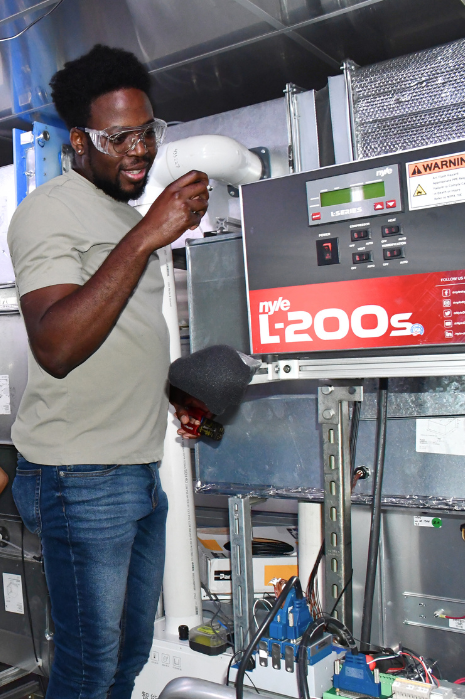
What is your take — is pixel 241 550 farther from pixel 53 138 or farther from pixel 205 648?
pixel 53 138

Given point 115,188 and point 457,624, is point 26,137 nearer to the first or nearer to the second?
point 115,188

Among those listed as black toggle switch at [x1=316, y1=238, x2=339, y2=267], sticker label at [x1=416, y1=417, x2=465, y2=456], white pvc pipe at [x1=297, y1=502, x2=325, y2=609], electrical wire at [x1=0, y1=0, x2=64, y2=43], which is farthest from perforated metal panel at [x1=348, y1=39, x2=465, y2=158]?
white pvc pipe at [x1=297, y1=502, x2=325, y2=609]

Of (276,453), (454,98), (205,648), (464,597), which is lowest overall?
(205,648)

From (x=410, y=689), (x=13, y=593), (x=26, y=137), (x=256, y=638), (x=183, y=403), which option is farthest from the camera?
(x=26, y=137)

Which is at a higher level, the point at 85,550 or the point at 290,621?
the point at 85,550

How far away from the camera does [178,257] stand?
2010mm

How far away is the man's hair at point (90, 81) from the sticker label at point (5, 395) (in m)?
1.06

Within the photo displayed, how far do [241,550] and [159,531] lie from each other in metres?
0.25

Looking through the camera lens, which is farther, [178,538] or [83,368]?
[178,538]

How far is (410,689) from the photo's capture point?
1.33 meters

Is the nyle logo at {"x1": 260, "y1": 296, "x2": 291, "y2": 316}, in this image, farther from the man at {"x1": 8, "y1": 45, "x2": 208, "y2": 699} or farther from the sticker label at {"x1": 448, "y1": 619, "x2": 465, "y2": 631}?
the sticker label at {"x1": 448, "y1": 619, "x2": 465, "y2": 631}

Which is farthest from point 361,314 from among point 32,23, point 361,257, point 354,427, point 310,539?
point 32,23

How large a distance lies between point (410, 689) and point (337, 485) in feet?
1.44

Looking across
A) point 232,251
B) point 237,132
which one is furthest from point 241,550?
point 237,132
